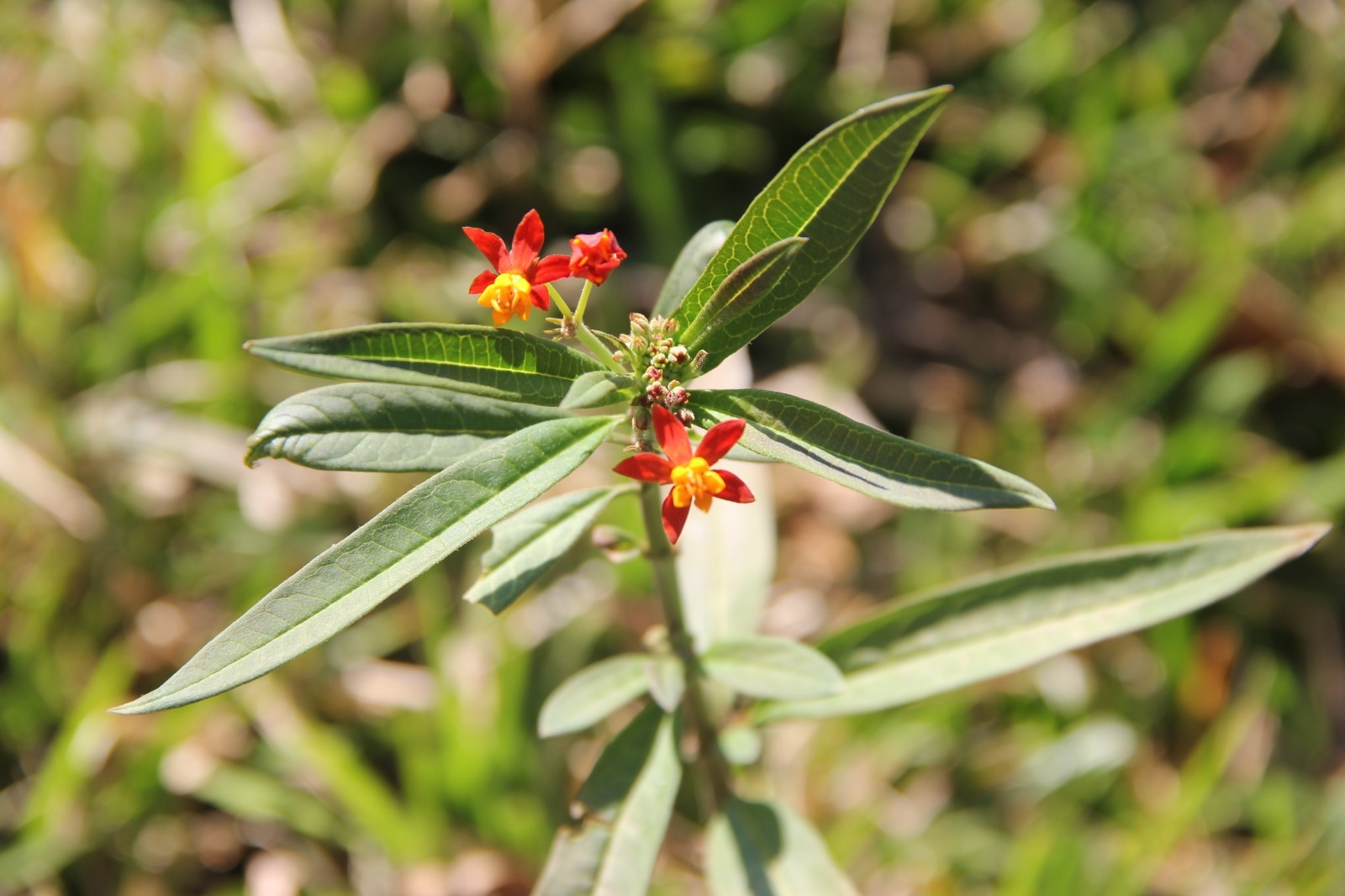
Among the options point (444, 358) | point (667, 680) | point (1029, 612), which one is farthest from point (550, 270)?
point (1029, 612)

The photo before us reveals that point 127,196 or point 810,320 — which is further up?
point 127,196

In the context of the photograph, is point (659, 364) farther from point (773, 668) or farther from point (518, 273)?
point (773, 668)

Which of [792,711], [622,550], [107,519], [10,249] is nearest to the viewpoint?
[622,550]

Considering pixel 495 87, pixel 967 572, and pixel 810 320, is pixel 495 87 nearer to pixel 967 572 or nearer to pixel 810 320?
pixel 810 320

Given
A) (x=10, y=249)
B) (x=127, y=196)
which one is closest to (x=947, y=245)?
(x=127, y=196)

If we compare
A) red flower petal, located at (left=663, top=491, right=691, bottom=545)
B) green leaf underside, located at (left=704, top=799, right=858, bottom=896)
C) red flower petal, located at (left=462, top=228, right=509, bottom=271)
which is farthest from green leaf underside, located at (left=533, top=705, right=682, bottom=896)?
red flower petal, located at (left=462, top=228, right=509, bottom=271)

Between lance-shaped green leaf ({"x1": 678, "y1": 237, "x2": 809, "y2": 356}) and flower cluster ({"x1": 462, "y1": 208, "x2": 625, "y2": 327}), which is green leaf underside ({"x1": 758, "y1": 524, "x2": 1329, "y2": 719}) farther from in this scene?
flower cluster ({"x1": 462, "y1": 208, "x2": 625, "y2": 327})

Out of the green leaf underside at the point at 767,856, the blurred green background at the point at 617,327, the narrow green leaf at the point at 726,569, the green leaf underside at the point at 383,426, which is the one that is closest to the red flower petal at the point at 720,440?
the green leaf underside at the point at 383,426

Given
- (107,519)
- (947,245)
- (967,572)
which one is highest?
(947,245)
